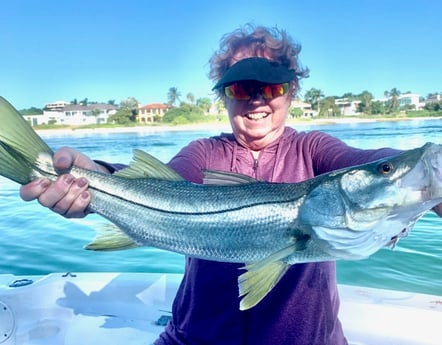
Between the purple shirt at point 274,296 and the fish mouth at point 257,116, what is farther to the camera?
the fish mouth at point 257,116

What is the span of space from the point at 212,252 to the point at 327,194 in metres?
0.66

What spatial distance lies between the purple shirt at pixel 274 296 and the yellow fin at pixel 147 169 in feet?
1.08

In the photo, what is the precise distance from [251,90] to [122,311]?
3.03m

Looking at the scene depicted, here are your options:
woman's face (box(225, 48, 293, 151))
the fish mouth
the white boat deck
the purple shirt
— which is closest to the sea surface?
the white boat deck

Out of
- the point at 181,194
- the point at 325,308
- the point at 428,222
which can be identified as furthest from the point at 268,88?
the point at 428,222

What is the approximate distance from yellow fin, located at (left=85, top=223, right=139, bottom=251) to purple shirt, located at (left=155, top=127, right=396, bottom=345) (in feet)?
1.90

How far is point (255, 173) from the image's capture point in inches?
115

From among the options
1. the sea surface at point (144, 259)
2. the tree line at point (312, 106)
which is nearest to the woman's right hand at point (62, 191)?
the sea surface at point (144, 259)

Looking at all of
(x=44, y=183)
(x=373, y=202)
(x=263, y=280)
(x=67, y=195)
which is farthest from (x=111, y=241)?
(x=373, y=202)

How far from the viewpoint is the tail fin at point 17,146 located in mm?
2312

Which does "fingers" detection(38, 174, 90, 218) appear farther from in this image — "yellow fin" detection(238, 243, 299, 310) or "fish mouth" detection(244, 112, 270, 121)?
"fish mouth" detection(244, 112, 270, 121)

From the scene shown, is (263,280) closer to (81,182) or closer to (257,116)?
(81,182)

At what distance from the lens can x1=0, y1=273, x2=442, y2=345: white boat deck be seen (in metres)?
3.87

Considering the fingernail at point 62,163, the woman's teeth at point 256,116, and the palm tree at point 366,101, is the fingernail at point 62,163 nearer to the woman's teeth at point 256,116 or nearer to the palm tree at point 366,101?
the woman's teeth at point 256,116
